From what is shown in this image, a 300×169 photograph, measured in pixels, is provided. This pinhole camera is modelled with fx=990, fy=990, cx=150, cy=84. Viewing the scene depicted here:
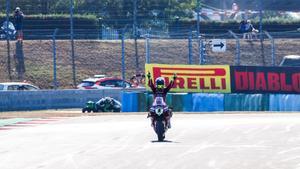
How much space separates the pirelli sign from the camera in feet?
132

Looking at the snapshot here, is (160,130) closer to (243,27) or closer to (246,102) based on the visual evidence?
(246,102)

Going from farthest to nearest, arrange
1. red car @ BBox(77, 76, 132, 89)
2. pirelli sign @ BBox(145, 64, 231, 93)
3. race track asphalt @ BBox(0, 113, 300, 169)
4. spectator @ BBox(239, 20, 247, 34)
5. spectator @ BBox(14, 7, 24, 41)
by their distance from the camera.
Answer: spectator @ BBox(239, 20, 247, 34) → spectator @ BBox(14, 7, 24, 41) → red car @ BBox(77, 76, 132, 89) → pirelli sign @ BBox(145, 64, 231, 93) → race track asphalt @ BBox(0, 113, 300, 169)

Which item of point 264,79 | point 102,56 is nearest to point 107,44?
point 102,56

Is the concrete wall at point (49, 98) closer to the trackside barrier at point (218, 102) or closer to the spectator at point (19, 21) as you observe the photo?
the trackside barrier at point (218, 102)

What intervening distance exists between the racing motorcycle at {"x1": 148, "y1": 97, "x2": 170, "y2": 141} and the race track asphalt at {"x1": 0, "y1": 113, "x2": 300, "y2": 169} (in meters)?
0.33

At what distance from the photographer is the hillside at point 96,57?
44844 millimetres

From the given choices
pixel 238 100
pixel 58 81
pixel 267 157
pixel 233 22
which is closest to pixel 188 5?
pixel 233 22

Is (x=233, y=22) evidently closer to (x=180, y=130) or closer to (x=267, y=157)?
(x=180, y=130)

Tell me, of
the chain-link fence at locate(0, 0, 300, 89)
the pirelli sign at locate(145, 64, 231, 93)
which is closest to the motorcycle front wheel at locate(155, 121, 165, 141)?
the pirelli sign at locate(145, 64, 231, 93)

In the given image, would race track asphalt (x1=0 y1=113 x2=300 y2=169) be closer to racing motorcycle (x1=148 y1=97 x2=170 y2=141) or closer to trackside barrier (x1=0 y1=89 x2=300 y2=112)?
racing motorcycle (x1=148 y1=97 x2=170 y2=141)

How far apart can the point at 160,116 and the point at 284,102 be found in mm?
16398

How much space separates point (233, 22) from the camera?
53000mm

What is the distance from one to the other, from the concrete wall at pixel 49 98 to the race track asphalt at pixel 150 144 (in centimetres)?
894

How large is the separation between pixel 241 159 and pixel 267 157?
2.09ft
